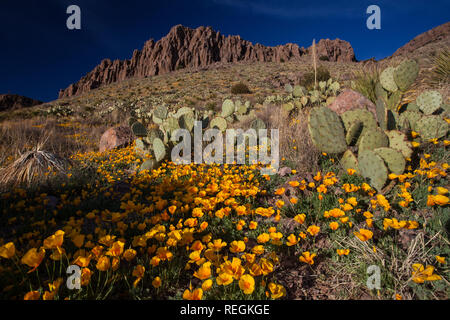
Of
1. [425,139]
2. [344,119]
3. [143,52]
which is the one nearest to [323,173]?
[344,119]

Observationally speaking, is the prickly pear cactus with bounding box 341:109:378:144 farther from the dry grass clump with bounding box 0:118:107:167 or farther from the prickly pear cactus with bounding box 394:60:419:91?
the dry grass clump with bounding box 0:118:107:167

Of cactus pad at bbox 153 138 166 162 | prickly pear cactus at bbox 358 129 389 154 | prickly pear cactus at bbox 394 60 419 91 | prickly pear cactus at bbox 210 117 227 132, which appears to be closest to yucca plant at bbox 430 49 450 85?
prickly pear cactus at bbox 394 60 419 91

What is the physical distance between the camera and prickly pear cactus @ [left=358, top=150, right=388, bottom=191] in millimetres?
2424

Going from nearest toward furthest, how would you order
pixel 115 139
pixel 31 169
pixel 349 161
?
pixel 349 161 → pixel 31 169 → pixel 115 139

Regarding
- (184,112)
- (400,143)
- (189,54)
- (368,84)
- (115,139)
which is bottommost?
(400,143)

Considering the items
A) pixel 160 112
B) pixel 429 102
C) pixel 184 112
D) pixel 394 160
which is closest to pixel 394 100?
pixel 429 102

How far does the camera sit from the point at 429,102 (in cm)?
349

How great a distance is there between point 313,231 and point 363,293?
1.60 feet

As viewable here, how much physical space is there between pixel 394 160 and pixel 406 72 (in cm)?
208

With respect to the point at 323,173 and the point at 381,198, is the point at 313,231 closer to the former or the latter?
the point at 381,198

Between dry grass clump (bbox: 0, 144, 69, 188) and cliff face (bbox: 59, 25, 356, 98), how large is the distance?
197 feet

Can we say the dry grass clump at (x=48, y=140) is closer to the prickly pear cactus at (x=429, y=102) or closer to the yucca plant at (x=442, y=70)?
the prickly pear cactus at (x=429, y=102)

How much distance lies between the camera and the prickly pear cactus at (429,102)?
3397 mm

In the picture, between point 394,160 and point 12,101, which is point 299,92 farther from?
point 12,101
